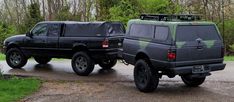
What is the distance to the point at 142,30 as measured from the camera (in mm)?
12273

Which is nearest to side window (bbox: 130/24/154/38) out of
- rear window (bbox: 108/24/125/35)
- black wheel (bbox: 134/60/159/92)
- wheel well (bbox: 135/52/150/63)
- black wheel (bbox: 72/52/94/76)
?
wheel well (bbox: 135/52/150/63)

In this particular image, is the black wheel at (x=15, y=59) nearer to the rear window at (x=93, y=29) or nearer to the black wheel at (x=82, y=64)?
the rear window at (x=93, y=29)

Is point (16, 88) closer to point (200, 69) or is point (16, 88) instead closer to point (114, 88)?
point (114, 88)

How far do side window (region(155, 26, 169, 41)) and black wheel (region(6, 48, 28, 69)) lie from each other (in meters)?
6.54

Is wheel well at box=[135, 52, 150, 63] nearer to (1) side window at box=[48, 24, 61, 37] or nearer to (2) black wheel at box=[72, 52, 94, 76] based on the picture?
(2) black wheel at box=[72, 52, 94, 76]

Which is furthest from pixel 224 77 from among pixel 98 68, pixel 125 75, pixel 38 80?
pixel 38 80

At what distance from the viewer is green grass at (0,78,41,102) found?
11.6 m

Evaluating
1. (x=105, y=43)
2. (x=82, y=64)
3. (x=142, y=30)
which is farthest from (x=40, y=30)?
(x=142, y=30)

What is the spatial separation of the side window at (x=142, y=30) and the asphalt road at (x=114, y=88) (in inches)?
55.5

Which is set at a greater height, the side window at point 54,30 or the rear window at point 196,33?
the rear window at point 196,33

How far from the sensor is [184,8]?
3966 cm

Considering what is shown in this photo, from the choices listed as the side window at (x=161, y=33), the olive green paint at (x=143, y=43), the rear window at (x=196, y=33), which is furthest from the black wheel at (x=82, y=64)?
the rear window at (x=196, y=33)

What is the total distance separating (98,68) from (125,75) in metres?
1.89

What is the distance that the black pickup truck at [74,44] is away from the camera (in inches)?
569
